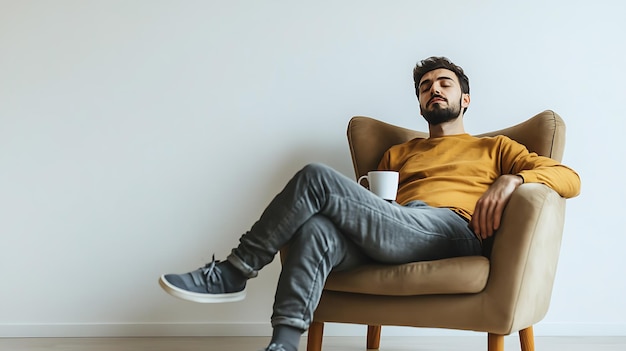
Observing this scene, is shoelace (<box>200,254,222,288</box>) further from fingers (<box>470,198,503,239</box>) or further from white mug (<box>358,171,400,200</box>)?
fingers (<box>470,198,503,239</box>)

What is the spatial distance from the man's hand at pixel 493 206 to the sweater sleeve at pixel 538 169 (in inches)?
Answer: 2.1

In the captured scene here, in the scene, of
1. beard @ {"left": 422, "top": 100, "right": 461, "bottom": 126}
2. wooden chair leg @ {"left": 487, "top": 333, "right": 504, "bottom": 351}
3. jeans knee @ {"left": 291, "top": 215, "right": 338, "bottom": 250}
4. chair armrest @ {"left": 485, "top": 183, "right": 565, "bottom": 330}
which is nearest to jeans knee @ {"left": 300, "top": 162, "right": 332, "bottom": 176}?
jeans knee @ {"left": 291, "top": 215, "right": 338, "bottom": 250}

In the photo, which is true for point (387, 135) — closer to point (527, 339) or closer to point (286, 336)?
point (527, 339)

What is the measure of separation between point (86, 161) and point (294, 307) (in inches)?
51.4

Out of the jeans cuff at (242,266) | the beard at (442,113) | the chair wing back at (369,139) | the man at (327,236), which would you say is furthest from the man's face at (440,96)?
the jeans cuff at (242,266)

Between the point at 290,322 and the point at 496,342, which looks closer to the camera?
the point at 290,322

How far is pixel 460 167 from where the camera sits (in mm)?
2006

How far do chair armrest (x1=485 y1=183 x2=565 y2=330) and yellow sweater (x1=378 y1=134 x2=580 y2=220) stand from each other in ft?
0.57

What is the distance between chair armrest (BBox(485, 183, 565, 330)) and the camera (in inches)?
61.9

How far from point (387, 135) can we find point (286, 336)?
1.04m

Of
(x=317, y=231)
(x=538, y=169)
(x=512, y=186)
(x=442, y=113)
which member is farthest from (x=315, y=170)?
(x=442, y=113)

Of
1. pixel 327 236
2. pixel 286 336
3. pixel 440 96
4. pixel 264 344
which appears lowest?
pixel 264 344

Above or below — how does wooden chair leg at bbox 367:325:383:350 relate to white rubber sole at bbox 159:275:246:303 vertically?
below

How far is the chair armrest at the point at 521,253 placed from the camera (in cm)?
157
